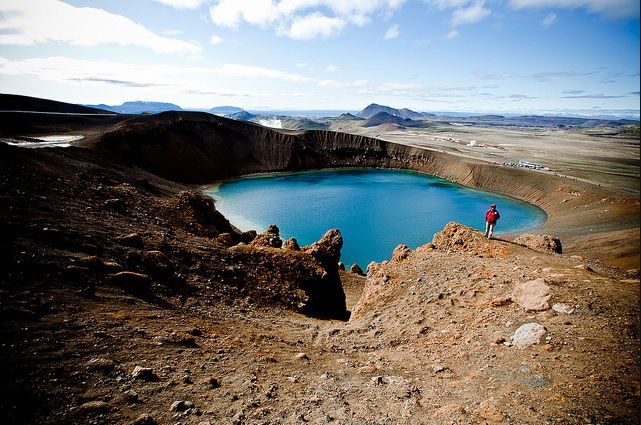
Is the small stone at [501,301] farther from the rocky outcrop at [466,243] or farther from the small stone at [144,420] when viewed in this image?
the small stone at [144,420]

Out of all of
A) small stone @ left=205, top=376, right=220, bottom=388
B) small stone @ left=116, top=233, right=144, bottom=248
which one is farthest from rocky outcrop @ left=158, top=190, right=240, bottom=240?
small stone @ left=205, top=376, right=220, bottom=388

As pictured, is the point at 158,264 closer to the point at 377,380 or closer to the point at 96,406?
the point at 96,406

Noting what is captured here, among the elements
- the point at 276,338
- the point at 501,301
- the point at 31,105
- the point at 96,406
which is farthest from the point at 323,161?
the point at 96,406

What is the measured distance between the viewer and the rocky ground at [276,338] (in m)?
5.21

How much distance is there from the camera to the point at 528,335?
7.17 metres

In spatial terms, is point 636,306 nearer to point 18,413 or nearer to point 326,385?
point 326,385

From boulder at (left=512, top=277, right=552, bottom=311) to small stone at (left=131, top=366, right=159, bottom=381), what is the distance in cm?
892

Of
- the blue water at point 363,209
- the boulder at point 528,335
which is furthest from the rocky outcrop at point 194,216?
the boulder at point 528,335

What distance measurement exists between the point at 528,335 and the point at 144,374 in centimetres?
810

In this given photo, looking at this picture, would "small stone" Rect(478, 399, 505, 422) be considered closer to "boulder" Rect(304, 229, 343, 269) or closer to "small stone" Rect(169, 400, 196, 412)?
"small stone" Rect(169, 400, 196, 412)

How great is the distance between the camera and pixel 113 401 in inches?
204

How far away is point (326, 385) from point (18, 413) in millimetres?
5064

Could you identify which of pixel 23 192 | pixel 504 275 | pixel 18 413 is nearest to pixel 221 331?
pixel 18 413

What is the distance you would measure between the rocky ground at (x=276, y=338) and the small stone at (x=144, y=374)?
24 mm
